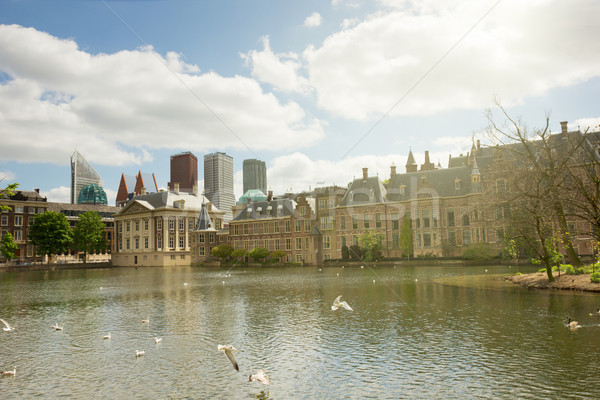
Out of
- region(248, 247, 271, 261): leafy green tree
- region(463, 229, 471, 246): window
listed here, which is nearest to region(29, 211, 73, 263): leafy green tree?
region(248, 247, 271, 261): leafy green tree

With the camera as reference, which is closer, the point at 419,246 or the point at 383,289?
the point at 383,289

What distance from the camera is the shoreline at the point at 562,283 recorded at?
28541mm

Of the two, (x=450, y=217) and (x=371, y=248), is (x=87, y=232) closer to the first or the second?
(x=371, y=248)

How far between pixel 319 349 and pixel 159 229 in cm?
10000

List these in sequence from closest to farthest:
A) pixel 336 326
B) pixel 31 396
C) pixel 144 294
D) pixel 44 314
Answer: pixel 31 396
pixel 336 326
pixel 44 314
pixel 144 294

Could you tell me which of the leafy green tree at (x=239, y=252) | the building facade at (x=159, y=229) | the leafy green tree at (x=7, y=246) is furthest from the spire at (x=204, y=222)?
the leafy green tree at (x=7, y=246)

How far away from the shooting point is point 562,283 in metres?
30.7

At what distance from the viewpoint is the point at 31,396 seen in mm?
12258

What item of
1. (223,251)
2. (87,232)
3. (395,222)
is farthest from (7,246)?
(395,222)

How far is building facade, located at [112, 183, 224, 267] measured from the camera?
359ft

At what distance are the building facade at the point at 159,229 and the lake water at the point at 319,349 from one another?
8227 cm

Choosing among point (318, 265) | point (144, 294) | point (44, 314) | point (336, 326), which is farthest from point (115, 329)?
point (318, 265)

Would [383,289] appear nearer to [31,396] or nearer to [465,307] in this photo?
[465,307]

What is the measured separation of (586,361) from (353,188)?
7053cm
